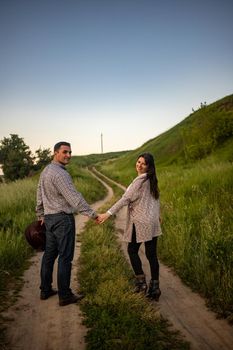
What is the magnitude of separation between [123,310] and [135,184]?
6.40 ft

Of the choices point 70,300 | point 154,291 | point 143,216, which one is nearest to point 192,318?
point 154,291

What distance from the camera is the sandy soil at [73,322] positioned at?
396 centimetres

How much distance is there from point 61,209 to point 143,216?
53.5 inches

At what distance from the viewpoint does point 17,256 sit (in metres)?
7.45

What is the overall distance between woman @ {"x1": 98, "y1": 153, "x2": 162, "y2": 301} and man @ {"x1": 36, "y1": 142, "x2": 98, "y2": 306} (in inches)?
21.4

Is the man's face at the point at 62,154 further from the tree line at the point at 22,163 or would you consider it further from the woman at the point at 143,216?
the tree line at the point at 22,163

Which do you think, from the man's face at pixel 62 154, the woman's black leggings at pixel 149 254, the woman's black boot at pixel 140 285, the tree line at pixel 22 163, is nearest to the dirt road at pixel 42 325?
the woman's black boot at pixel 140 285

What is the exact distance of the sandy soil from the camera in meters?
3.96

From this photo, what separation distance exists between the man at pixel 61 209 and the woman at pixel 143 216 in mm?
543

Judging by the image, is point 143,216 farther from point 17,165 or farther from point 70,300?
point 17,165

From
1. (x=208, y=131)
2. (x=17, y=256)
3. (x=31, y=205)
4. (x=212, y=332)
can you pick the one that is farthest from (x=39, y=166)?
(x=212, y=332)

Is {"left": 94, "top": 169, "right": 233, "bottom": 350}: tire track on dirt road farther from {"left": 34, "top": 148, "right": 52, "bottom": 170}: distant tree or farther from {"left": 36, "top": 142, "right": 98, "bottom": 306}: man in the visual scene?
{"left": 34, "top": 148, "right": 52, "bottom": 170}: distant tree

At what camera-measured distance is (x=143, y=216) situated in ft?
17.5

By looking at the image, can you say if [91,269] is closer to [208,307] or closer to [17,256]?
[17,256]
